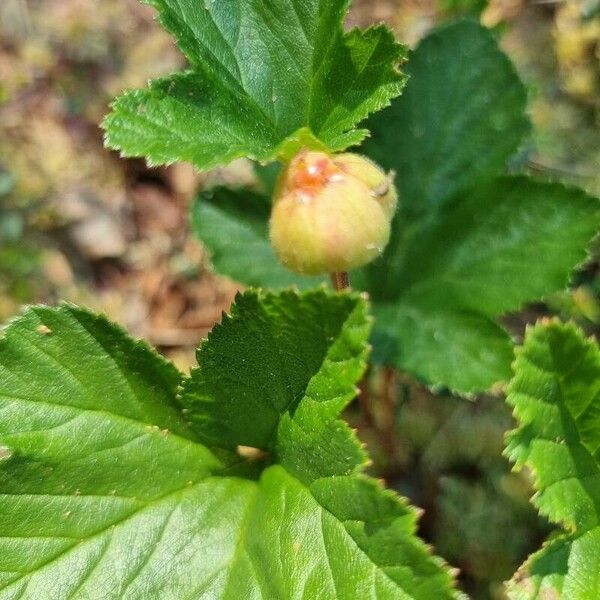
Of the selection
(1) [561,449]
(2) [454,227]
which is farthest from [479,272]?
(1) [561,449]

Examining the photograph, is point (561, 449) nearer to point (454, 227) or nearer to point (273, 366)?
point (273, 366)

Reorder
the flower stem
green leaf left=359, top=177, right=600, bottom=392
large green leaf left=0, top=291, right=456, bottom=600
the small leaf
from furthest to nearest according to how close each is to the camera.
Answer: green leaf left=359, top=177, right=600, bottom=392
the flower stem
large green leaf left=0, top=291, right=456, bottom=600
the small leaf

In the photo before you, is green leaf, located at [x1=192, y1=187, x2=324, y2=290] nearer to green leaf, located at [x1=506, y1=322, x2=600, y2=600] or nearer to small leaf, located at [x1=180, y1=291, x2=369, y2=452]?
small leaf, located at [x1=180, y1=291, x2=369, y2=452]

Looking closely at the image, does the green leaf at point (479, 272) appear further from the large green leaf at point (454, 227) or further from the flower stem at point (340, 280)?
the flower stem at point (340, 280)

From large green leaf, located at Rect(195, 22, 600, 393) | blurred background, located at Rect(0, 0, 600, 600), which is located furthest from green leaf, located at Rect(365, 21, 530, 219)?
blurred background, located at Rect(0, 0, 600, 600)

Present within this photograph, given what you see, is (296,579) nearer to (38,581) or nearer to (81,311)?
(38,581)

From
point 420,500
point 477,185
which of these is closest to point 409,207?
point 477,185
